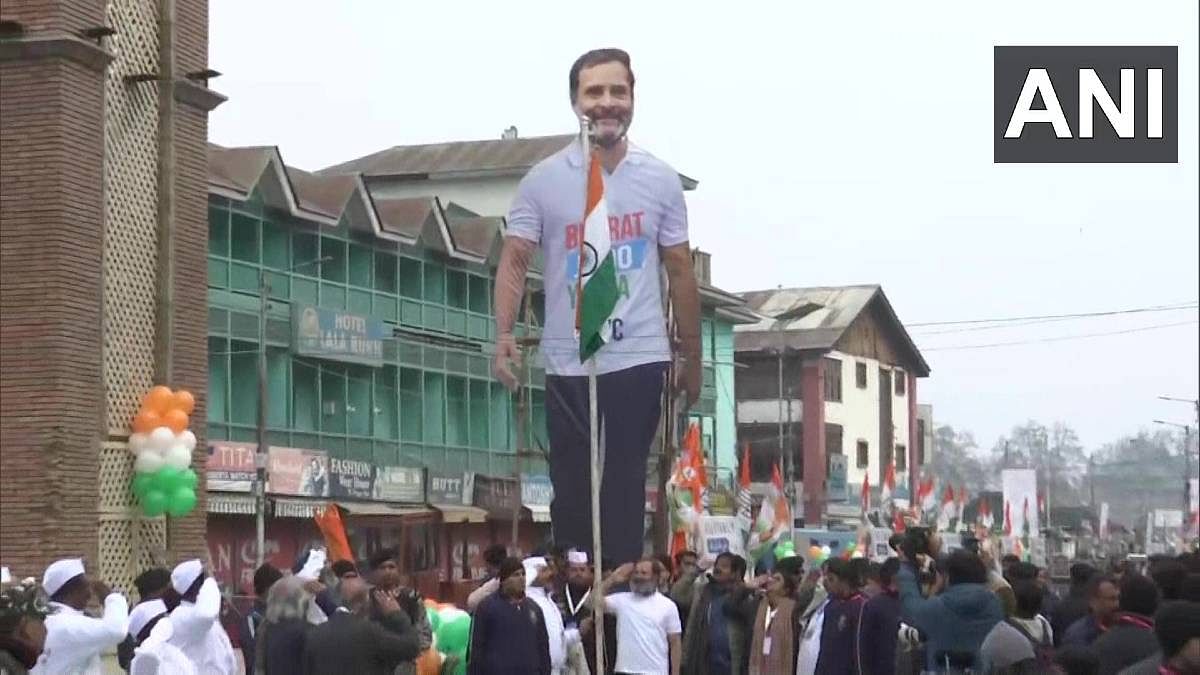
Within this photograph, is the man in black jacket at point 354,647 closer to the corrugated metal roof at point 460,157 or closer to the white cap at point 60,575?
the white cap at point 60,575

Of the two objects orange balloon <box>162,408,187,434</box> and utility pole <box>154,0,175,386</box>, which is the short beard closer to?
orange balloon <box>162,408,187,434</box>

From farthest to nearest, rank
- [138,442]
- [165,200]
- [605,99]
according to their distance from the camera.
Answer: [165,200] → [138,442] → [605,99]

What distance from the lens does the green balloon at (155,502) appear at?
2384 cm

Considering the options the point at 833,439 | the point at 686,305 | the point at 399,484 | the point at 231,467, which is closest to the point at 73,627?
the point at 686,305

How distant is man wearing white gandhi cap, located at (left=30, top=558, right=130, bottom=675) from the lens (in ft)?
39.7

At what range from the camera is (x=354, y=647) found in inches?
508

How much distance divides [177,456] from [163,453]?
197 millimetres

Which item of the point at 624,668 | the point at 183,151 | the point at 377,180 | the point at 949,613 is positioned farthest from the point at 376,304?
the point at 949,613

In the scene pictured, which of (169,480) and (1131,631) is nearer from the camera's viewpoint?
(1131,631)

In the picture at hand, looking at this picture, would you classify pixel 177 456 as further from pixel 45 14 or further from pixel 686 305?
pixel 686 305

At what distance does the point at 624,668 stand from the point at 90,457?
27.6 feet

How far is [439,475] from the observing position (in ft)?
176

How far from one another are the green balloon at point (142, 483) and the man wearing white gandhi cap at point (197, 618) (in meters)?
10.2

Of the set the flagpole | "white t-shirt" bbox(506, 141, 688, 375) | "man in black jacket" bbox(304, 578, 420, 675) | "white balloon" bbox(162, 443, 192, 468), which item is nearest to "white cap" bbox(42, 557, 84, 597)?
"man in black jacket" bbox(304, 578, 420, 675)
